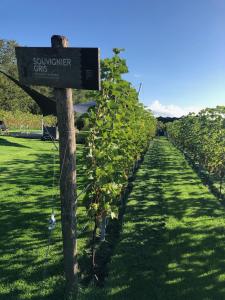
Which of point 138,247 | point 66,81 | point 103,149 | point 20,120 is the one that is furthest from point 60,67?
point 20,120

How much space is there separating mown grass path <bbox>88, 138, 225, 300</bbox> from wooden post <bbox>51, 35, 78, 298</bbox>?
83 centimetres

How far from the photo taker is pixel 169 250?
22.5ft

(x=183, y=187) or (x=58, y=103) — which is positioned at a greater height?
(x=58, y=103)

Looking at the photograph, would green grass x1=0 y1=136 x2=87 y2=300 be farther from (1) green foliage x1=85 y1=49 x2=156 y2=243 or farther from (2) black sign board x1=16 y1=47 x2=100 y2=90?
(2) black sign board x1=16 y1=47 x2=100 y2=90

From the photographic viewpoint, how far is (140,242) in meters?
7.22

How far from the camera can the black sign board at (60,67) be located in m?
4.02

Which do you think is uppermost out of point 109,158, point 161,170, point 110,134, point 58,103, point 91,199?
point 58,103

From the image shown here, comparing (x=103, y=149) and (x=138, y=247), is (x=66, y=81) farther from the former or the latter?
(x=138, y=247)

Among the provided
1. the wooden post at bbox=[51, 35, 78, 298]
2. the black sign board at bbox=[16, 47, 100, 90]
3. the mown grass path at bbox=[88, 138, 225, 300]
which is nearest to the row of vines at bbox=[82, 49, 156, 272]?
the mown grass path at bbox=[88, 138, 225, 300]

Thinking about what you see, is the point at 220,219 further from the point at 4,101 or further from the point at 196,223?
the point at 4,101

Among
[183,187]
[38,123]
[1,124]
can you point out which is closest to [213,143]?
[183,187]

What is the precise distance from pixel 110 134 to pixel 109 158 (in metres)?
0.46

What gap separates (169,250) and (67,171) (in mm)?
3354

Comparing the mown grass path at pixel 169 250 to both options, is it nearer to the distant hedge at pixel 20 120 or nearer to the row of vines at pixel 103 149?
the row of vines at pixel 103 149
